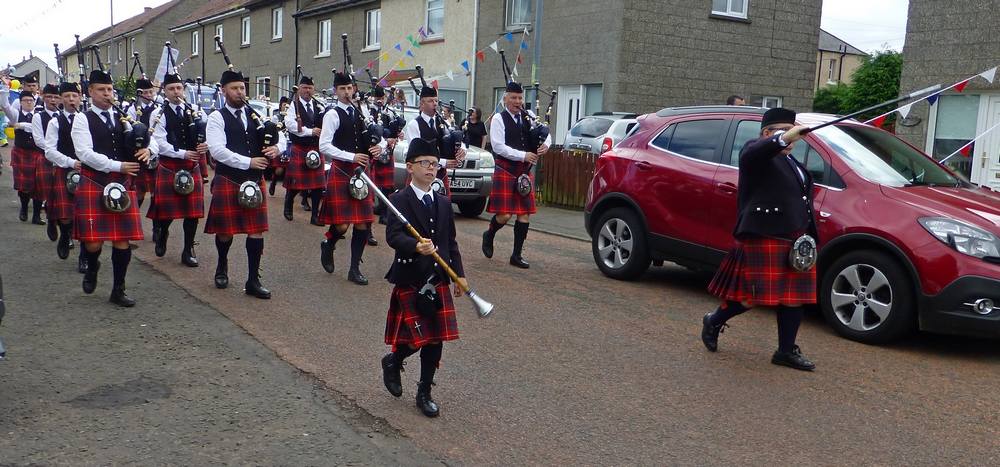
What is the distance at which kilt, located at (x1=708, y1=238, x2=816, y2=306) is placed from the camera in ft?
18.1

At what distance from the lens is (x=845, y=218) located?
20.7 feet

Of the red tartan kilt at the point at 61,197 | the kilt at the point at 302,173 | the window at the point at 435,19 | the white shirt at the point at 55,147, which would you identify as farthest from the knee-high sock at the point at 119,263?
the window at the point at 435,19

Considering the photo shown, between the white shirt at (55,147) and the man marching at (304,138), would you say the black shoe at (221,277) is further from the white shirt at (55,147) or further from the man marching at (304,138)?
the man marching at (304,138)

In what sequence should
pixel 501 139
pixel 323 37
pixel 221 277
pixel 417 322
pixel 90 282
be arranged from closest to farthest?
1. pixel 417 322
2. pixel 90 282
3. pixel 221 277
4. pixel 501 139
5. pixel 323 37

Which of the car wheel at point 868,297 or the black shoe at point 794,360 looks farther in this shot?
the car wheel at point 868,297

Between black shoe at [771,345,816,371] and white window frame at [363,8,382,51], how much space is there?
2497 centimetres

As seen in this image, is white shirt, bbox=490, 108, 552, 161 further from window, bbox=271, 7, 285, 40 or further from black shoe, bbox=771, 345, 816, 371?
window, bbox=271, 7, 285, 40

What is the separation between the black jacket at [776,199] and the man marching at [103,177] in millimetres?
4580

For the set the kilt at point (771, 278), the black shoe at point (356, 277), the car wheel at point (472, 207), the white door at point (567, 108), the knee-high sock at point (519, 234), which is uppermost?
the white door at point (567, 108)

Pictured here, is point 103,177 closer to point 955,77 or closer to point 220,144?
point 220,144

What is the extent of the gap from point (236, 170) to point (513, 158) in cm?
280

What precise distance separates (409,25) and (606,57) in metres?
9.58

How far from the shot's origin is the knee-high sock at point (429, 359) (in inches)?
178

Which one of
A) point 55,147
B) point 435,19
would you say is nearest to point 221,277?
point 55,147
